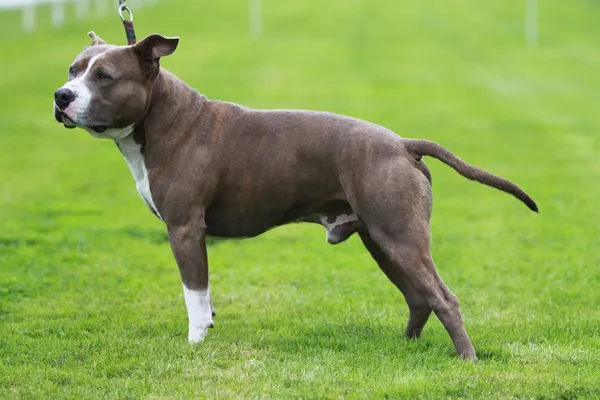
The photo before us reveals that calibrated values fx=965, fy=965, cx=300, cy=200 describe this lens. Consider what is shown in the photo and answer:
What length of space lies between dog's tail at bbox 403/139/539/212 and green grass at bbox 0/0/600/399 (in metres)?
1.09

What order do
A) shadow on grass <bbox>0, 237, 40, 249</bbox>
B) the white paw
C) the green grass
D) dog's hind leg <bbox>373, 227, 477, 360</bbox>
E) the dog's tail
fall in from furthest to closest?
1. shadow on grass <bbox>0, 237, 40, 249</bbox>
2. the white paw
3. the dog's tail
4. dog's hind leg <bbox>373, 227, 477, 360</bbox>
5. the green grass

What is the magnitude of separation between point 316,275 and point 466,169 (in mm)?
3613

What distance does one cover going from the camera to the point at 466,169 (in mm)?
6363

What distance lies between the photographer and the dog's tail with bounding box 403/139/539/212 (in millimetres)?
6316

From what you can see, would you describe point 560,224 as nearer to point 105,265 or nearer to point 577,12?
point 105,265

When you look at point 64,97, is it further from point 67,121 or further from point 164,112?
point 164,112

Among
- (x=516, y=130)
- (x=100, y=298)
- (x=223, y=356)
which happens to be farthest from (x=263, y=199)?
(x=516, y=130)

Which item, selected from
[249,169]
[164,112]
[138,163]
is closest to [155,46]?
[164,112]

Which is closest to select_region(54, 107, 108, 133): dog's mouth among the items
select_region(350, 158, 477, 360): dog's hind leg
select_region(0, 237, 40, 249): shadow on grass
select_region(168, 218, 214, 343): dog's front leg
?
select_region(168, 218, 214, 343): dog's front leg

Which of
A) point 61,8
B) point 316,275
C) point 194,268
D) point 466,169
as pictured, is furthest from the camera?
point 61,8

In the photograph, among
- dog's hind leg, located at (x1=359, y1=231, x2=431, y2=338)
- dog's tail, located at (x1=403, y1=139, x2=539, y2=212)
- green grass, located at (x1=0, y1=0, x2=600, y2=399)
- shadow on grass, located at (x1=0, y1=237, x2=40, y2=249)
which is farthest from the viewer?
shadow on grass, located at (x1=0, y1=237, x2=40, y2=249)

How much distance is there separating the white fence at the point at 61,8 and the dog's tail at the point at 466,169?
3676 cm

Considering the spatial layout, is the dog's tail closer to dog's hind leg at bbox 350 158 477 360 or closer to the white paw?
dog's hind leg at bbox 350 158 477 360

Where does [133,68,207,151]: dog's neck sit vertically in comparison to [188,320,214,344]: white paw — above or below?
above
